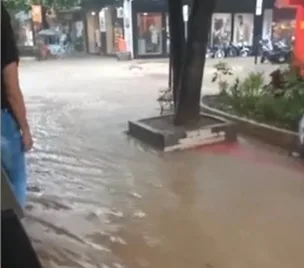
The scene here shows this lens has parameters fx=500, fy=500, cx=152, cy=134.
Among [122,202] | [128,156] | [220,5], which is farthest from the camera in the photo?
[220,5]

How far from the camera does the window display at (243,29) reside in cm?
2469

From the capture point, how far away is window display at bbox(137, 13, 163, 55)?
2347 centimetres

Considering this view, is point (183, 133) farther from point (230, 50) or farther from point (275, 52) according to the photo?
point (230, 50)

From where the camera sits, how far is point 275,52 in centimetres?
1973

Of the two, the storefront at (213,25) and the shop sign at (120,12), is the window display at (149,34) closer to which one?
the storefront at (213,25)

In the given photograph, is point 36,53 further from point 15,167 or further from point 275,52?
point 15,167

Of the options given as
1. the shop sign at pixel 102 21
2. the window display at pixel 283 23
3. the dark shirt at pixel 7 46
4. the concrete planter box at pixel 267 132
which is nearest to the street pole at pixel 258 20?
the window display at pixel 283 23

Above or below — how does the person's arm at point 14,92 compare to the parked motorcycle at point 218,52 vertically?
above

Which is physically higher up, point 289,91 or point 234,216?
point 289,91

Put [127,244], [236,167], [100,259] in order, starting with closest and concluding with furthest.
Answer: [100,259], [127,244], [236,167]

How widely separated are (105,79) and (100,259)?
464 inches

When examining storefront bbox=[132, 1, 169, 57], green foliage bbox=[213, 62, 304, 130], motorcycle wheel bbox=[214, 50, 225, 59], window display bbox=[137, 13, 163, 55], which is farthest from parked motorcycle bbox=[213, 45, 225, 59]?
green foliage bbox=[213, 62, 304, 130]

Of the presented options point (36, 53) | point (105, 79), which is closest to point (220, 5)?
point (36, 53)

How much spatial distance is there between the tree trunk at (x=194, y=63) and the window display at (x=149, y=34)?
55.8 ft
